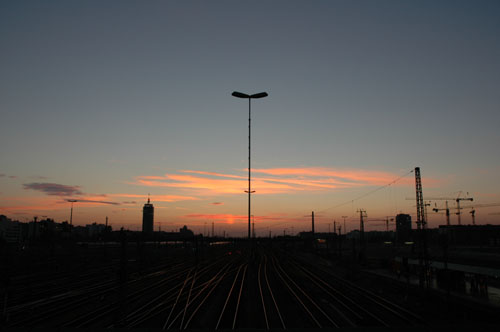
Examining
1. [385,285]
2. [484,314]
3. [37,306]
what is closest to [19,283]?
[37,306]

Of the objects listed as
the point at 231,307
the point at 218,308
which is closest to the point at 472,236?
the point at 231,307

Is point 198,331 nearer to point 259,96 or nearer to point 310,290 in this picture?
point 259,96

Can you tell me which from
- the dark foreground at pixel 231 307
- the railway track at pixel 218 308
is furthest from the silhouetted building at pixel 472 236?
the railway track at pixel 218 308

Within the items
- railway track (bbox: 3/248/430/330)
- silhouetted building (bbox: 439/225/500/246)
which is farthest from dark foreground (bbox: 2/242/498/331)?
silhouetted building (bbox: 439/225/500/246)

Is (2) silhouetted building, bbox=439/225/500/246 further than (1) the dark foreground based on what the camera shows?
Yes

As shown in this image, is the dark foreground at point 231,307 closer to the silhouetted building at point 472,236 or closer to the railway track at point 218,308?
the railway track at point 218,308

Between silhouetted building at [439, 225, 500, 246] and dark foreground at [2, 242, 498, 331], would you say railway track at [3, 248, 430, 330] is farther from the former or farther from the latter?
silhouetted building at [439, 225, 500, 246]

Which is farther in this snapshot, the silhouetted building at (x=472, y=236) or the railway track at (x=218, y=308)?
the silhouetted building at (x=472, y=236)

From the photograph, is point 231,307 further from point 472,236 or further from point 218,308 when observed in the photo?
point 472,236

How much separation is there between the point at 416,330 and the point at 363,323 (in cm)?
1374

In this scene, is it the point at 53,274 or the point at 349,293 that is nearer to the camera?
the point at 349,293

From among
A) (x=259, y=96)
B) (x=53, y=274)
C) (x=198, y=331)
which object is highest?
(x=259, y=96)

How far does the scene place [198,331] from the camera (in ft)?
48.1

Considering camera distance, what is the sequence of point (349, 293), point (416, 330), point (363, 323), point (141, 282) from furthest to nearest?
point (141, 282) < point (349, 293) < point (363, 323) < point (416, 330)
